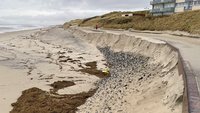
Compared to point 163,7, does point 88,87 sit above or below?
below

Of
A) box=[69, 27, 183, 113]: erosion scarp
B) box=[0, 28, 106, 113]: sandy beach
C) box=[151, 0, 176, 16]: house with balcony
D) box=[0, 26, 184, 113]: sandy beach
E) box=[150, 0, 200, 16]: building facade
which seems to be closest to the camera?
box=[69, 27, 183, 113]: erosion scarp

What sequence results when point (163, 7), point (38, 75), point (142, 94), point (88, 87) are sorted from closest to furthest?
point (142, 94) → point (88, 87) → point (38, 75) → point (163, 7)

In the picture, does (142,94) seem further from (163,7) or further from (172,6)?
(163,7)

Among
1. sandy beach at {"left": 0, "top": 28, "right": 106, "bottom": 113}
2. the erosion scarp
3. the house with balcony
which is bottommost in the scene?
sandy beach at {"left": 0, "top": 28, "right": 106, "bottom": 113}

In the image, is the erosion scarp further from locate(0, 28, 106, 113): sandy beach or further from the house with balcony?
the house with balcony

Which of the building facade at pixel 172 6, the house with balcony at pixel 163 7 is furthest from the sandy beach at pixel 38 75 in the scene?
the house with balcony at pixel 163 7

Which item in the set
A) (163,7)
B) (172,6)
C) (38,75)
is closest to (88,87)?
(38,75)

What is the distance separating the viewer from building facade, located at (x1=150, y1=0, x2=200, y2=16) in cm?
5989

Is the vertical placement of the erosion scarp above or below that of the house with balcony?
below

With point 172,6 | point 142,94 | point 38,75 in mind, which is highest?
point 172,6

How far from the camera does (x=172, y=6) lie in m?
69.1

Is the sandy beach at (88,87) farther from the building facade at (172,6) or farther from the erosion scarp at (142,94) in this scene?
the building facade at (172,6)

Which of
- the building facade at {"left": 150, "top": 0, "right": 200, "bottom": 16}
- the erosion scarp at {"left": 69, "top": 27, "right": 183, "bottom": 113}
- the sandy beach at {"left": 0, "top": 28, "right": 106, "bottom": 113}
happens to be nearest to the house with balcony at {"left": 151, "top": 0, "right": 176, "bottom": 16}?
the building facade at {"left": 150, "top": 0, "right": 200, "bottom": 16}

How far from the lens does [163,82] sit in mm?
10891
